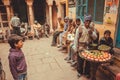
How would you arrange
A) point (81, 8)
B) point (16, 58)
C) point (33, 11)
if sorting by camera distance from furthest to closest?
point (33, 11) < point (81, 8) < point (16, 58)

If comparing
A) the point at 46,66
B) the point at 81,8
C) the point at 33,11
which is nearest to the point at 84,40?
the point at 46,66

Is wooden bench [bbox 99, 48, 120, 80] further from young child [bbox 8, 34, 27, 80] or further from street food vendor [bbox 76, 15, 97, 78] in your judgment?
young child [bbox 8, 34, 27, 80]

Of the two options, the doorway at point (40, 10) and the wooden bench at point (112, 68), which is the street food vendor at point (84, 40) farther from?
the doorway at point (40, 10)

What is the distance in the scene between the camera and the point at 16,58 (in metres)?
2.33

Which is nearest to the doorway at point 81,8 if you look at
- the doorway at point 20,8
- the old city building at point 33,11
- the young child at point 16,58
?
the old city building at point 33,11

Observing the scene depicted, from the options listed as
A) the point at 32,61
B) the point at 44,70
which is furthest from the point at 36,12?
the point at 44,70

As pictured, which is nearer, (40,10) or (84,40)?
(84,40)

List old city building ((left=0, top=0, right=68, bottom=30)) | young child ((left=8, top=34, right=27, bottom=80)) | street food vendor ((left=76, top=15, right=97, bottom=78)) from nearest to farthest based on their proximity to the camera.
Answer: young child ((left=8, top=34, right=27, bottom=80)), street food vendor ((left=76, top=15, right=97, bottom=78)), old city building ((left=0, top=0, right=68, bottom=30))

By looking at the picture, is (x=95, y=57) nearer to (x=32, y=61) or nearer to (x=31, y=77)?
(x=31, y=77)

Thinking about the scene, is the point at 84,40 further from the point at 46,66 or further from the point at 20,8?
the point at 20,8

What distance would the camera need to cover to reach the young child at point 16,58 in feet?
7.58

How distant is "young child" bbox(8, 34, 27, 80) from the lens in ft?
7.58

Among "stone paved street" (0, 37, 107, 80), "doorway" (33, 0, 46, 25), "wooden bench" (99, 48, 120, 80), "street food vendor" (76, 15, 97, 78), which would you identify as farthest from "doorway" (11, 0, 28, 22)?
"wooden bench" (99, 48, 120, 80)

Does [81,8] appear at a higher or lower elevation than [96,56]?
higher
